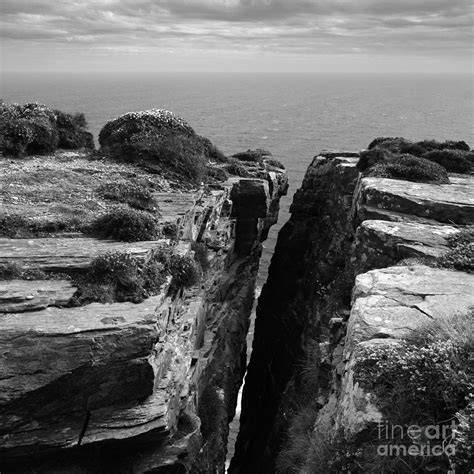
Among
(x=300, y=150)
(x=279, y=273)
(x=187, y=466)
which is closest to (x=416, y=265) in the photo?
(x=187, y=466)

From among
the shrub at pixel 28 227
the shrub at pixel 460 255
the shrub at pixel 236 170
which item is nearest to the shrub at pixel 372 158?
the shrub at pixel 236 170

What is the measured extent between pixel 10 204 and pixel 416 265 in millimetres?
16943

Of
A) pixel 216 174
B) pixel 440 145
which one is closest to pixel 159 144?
pixel 216 174

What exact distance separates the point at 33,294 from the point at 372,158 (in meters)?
24.9

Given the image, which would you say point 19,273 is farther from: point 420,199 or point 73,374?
point 420,199

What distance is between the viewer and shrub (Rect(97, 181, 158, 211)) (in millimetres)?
23859

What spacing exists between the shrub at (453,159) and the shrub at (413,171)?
3.24m

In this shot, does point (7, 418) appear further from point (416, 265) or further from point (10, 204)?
point (416, 265)

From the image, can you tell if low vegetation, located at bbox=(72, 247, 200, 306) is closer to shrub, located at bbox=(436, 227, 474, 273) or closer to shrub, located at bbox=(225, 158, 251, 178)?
shrub, located at bbox=(436, 227, 474, 273)

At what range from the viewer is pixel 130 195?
24266 mm

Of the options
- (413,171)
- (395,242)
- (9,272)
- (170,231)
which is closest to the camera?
(9,272)

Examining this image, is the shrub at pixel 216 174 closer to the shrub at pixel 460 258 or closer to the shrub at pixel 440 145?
the shrub at pixel 440 145

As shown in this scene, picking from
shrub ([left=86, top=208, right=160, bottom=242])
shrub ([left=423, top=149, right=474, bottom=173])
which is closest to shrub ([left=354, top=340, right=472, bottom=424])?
shrub ([left=86, top=208, right=160, bottom=242])

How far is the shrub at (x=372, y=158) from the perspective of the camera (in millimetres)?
33234
